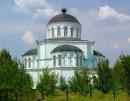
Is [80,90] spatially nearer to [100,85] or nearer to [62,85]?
[100,85]

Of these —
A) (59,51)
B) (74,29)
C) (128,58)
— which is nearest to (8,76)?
(128,58)

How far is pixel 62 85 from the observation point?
5841 cm

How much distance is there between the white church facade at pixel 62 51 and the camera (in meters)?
73.3

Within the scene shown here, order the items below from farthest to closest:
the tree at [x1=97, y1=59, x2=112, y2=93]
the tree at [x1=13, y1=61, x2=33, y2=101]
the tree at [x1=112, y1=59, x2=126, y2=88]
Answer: the tree at [x1=97, y1=59, x2=112, y2=93]
the tree at [x1=112, y1=59, x2=126, y2=88]
the tree at [x1=13, y1=61, x2=33, y2=101]

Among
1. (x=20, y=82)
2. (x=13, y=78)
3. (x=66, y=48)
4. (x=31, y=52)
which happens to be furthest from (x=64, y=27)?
(x=13, y=78)

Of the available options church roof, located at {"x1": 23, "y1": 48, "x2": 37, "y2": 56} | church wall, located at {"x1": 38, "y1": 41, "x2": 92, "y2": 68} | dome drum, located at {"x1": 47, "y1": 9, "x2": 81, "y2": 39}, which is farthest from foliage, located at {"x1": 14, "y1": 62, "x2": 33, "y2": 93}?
church roof, located at {"x1": 23, "y1": 48, "x2": 37, "y2": 56}

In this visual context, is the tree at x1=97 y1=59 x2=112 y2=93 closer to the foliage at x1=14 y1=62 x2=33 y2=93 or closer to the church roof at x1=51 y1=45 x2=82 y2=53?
the foliage at x1=14 y1=62 x2=33 y2=93

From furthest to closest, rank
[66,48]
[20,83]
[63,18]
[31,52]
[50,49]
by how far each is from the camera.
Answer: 1. [31,52]
2. [63,18]
3. [50,49]
4. [66,48]
5. [20,83]

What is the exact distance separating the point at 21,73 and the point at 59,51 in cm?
3634

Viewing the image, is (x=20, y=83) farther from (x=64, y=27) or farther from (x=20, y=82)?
(x=64, y=27)

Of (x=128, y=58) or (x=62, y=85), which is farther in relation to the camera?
(x=62, y=85)

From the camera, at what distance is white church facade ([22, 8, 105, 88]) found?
2886 inches

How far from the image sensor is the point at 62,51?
73.1 m

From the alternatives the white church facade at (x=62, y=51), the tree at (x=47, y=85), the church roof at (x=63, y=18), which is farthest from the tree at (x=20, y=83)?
the church roof at (x=63, y=18)
